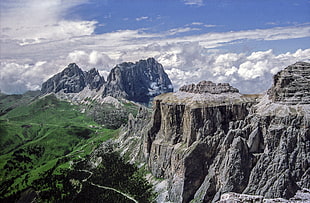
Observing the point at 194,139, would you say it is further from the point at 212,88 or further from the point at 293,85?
the point at 293,85

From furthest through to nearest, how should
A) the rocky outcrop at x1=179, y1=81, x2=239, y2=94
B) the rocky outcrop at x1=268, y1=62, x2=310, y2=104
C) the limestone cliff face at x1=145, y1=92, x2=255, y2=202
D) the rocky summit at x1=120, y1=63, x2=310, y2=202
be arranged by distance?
the rocky outcrop at x1=179, y1=81, x2=239, y2=94 < the limestone cliff face at x1=145, y1=92, x2=255, y2=202 < the rocky outcrop at x1=268, y1=62, x2=310, y2=104 < the rocky summit at x1=120, y1=63, x2=310, y2=202

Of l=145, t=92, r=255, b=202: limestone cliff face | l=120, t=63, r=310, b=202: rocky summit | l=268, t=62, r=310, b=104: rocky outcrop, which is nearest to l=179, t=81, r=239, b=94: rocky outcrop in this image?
l=120, t=63, r=310, b=202: rocky summit

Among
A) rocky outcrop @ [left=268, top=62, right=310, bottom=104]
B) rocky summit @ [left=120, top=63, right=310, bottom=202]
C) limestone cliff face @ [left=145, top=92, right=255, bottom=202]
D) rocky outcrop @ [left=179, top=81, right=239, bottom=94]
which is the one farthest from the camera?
rocky outcrop @ [left=179, top=81, right=239, bottom=94]

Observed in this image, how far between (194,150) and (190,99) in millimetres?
39023

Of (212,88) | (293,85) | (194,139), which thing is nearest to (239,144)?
(194,139)

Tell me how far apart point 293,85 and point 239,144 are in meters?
43.5

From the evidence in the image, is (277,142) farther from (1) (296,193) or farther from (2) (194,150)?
(2) (194,150)

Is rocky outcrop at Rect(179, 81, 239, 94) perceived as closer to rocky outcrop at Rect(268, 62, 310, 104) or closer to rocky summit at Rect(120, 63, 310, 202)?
rocky summit at Rect(120, 63, 310, 202)

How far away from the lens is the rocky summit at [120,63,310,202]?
131m

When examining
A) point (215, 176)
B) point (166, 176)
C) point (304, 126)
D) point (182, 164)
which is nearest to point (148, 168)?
point (166, 176)

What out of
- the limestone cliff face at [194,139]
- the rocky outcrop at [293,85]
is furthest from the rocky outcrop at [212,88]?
the rocky outcrop at [293,85]

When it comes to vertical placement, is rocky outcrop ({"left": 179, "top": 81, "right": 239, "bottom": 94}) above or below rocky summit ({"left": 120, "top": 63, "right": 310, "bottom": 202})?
above

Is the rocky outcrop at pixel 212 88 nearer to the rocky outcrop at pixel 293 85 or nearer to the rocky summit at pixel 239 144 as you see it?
the rocky summit at pixel 239 144

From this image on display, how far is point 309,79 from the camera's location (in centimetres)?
14525
